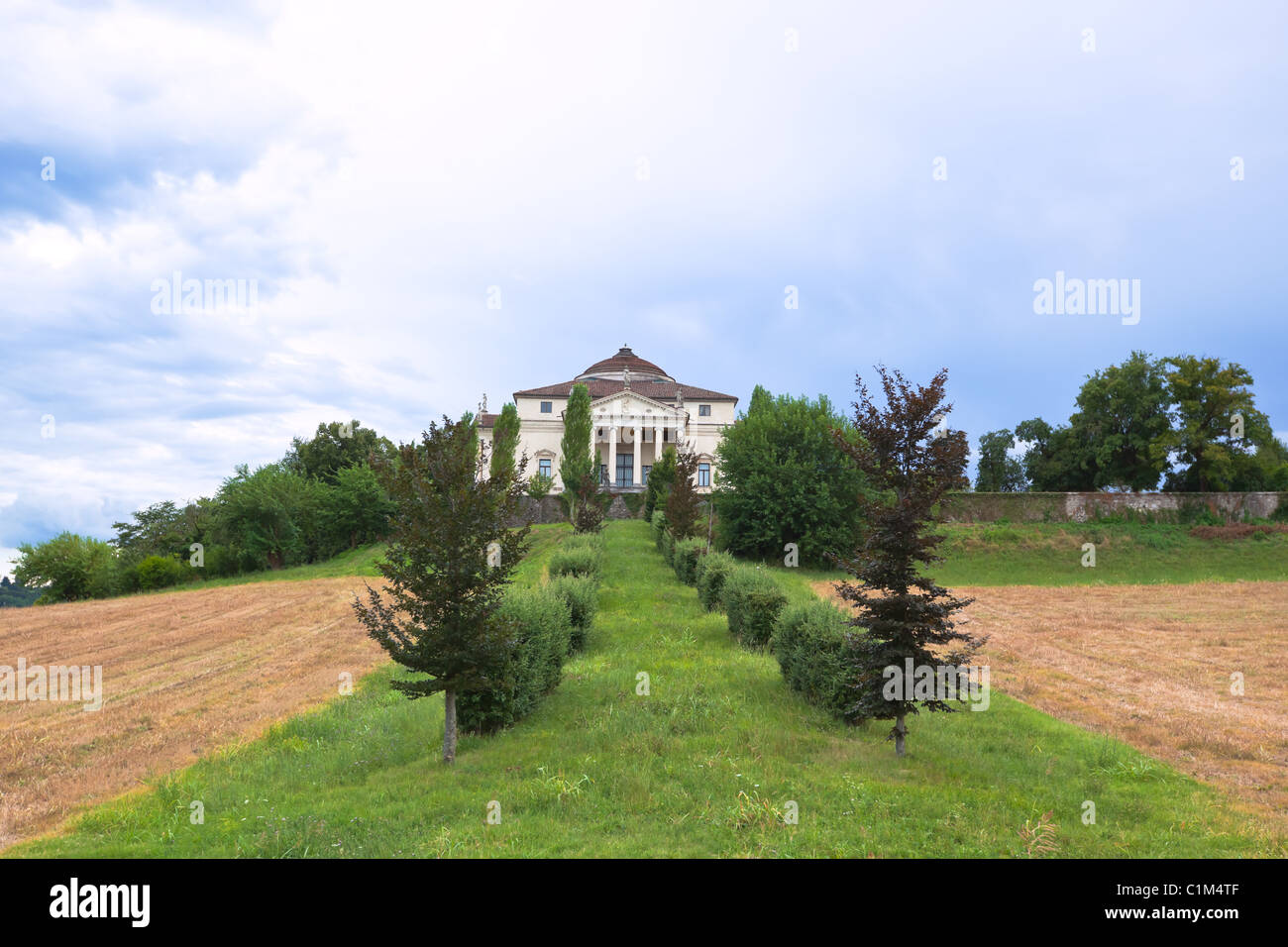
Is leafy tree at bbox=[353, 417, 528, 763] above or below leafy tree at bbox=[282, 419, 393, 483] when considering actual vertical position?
below

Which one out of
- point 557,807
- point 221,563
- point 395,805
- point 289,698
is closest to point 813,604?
point 557,807

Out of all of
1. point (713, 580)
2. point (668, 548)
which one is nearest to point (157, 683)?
point (713, 580)

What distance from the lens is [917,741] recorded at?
1044 cm

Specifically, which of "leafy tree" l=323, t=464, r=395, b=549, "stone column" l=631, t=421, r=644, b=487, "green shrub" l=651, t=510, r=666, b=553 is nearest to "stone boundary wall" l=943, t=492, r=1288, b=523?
"green shrub" l=651, t=510, r=666, b=553

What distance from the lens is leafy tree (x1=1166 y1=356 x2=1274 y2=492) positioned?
5116 cm

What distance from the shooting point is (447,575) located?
9.78 m

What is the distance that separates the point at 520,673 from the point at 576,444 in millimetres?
48412

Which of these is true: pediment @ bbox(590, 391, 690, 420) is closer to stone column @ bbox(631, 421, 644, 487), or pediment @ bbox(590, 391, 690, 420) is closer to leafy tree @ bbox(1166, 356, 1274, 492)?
stone column @ bbox(631, 421, 644, 487)

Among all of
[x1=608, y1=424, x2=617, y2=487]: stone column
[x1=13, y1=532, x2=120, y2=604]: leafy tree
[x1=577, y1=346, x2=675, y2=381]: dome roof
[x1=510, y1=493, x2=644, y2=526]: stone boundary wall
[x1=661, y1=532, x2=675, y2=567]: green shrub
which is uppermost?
[x1=577, y1=346, x2=675, y2=381]: dome roof

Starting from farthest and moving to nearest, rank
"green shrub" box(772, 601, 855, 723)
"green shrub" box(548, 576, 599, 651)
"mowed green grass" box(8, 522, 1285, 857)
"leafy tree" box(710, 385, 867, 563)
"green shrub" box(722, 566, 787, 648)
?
1. "leafy tree" box(710, 385, 867, 563)
2. "green shrub" box(548, 576, 599, 651)
3. "green shrub" box(722, 566, 787, 648)
4. "green shrub" box(772, 601, 855, 723)
5. "mowed green grass" box(8, 522, 1285, 857)

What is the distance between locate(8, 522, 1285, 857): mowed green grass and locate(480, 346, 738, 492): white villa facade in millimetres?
51592

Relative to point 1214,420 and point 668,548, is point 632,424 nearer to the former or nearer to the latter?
point 668,548

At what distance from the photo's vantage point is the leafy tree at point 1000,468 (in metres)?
76.9

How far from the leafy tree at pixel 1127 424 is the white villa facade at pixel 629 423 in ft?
99.7
